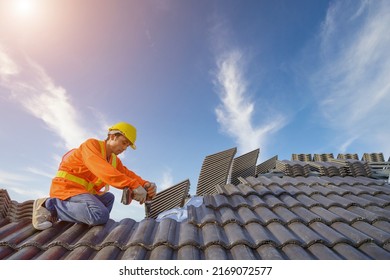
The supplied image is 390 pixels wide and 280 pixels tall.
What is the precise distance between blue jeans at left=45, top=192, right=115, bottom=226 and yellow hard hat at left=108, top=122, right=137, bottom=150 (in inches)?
34.4

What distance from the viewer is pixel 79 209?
10.4ft

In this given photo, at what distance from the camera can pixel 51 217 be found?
3264 mm

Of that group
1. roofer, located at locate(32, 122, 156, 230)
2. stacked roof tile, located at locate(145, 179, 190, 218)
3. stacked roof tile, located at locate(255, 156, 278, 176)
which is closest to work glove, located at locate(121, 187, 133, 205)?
roofer, located at locate(32, 122, 156, 230)

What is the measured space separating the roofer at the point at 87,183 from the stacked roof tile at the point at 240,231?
0.49ft

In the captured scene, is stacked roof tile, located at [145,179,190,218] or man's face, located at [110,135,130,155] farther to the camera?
stacked roof tile, located at [145,179,190,218]

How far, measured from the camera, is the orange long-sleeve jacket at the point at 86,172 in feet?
9.97

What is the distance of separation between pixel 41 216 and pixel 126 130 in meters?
1.44

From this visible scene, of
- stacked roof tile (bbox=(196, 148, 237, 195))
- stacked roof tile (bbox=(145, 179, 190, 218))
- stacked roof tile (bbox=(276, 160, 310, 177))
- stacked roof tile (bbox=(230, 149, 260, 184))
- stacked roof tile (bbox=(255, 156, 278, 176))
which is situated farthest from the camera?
stacked roof tile (bbox=(255, 156, 278, 176))

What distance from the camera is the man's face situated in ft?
11.6

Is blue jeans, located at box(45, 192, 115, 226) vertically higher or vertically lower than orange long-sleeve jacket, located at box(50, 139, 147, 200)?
lower

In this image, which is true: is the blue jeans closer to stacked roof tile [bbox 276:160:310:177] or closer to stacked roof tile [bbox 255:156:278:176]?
stacked roof tile [bbox 276:160:310:177]
